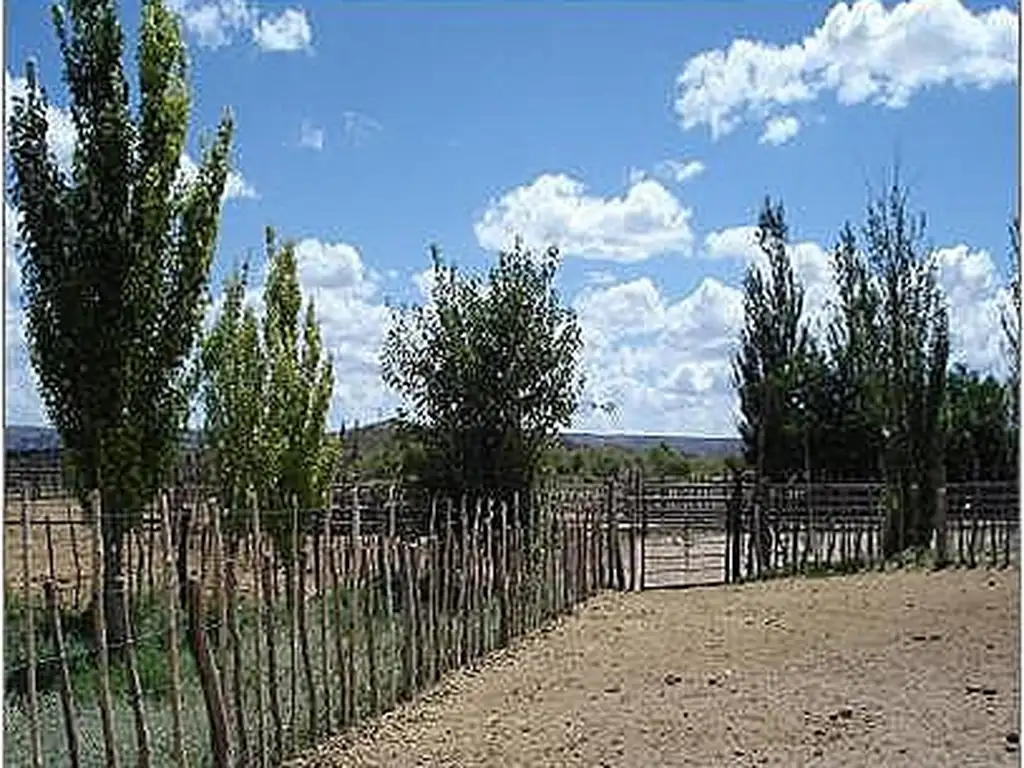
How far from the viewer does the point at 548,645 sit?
380 inches

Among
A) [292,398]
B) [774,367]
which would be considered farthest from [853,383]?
[292,398]

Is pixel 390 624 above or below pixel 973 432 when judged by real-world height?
below

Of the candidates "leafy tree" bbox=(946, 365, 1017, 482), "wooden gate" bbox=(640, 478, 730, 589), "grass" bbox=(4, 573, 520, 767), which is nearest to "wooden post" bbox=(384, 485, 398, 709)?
"grass" bbox=(4, 573, 520, 767)

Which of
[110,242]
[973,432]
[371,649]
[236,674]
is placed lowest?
[371,649]

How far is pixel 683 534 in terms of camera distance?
58.0 ft

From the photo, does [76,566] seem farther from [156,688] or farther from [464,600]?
[464,600]

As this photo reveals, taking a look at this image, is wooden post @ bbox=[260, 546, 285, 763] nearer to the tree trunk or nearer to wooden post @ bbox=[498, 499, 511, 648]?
the tree trunk

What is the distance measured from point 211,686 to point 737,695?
290 centimetres

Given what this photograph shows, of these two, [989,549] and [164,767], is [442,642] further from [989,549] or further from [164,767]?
[989,549]

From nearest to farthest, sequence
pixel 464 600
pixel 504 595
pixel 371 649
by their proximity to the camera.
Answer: pixel 371 649
pixel 464 600
pixel 504 595

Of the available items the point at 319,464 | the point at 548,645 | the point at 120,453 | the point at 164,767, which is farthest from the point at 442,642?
the point at 319,464

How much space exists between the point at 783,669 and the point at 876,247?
367 inches

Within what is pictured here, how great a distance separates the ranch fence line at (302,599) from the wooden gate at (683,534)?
0.14 m

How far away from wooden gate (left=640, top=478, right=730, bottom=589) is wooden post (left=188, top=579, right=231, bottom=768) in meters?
9.17
